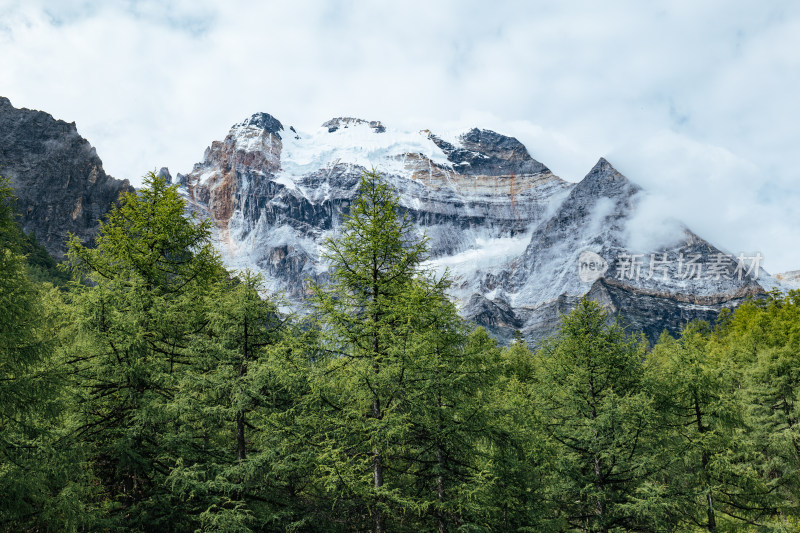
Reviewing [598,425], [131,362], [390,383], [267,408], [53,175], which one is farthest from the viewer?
[53,175]

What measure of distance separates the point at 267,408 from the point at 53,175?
4924 inches

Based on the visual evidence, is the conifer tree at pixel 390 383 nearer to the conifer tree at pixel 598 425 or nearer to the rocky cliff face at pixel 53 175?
the conifer tree at pixel 598 425

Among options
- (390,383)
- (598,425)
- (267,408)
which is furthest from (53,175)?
(598,425)

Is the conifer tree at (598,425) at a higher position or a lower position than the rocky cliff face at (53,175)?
lower

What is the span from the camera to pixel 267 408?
11648 millimetres

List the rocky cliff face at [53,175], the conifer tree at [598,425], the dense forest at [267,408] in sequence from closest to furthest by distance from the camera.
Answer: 1. the dense forest at [267,408]
2. the conifer tree at [598,425]
3. the rocky cliff face at [53,175]

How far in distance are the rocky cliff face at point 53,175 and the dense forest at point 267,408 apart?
108 meters

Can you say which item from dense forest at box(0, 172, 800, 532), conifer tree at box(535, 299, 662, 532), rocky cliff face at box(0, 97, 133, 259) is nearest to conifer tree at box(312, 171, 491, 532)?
dense forest at box(0, 172, 800, 532)

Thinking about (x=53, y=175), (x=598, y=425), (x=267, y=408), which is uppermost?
(x=53, y=175)

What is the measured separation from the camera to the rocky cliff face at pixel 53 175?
104 m

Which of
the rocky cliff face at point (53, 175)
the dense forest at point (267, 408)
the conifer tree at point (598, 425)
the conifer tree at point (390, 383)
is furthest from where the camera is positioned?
the rocky cliff face at point (53, 175)

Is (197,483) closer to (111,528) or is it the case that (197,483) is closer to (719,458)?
(111,528)

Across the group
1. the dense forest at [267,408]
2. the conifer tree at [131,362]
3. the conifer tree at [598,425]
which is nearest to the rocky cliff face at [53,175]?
the conifer tree at [131,362]

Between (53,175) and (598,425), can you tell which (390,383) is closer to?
(598,425)
